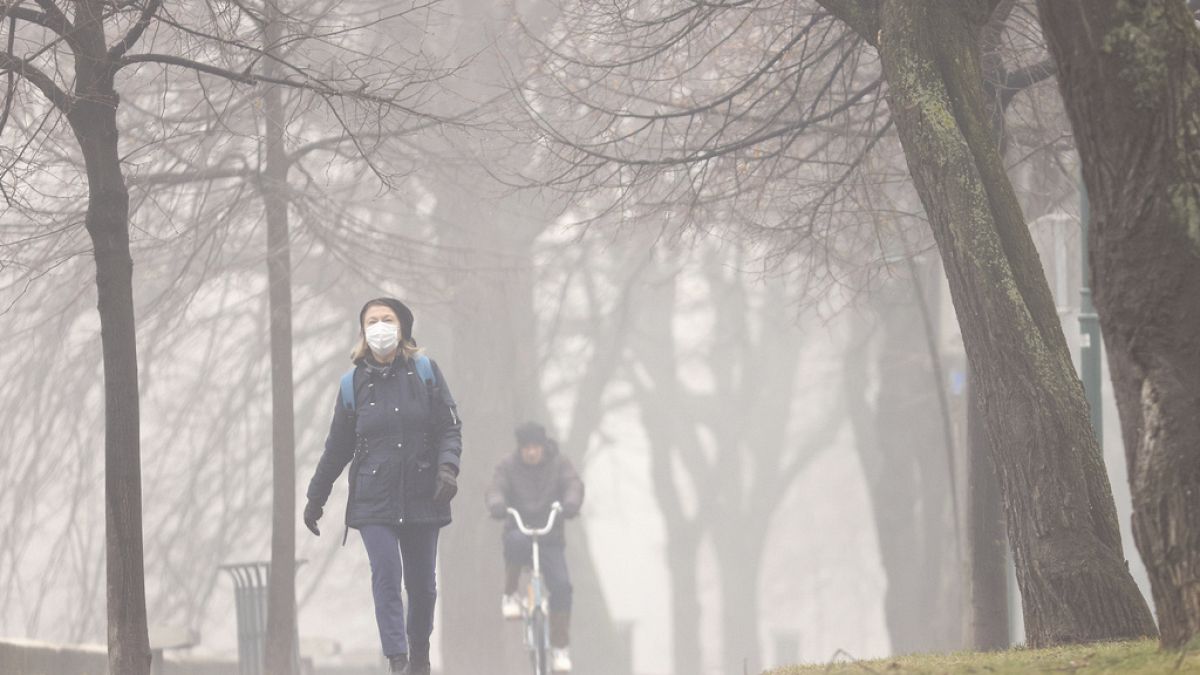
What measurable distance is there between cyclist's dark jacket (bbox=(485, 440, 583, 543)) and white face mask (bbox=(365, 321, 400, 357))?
16.1ft

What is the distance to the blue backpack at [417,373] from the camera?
829 centimetres

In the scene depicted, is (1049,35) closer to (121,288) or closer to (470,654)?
(121,288)

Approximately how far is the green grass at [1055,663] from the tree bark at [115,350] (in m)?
2.93

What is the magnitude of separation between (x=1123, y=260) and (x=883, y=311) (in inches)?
701

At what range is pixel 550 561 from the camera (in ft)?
42.2

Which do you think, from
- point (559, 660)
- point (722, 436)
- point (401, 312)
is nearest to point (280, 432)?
point (559, 660)

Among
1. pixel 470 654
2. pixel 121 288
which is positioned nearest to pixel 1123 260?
pixel 121 288

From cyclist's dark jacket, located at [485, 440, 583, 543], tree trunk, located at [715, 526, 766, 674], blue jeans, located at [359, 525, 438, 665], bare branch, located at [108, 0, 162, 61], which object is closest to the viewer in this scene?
bare branch, located at [108, 0, 162, 61]

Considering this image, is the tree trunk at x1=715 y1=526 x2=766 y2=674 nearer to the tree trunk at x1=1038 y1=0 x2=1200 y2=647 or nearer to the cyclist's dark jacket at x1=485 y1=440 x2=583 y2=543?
the cyclist's dark jacket at x1=485 y1=440 x2=583 y2=543

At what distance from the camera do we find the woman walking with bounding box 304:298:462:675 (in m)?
7.99

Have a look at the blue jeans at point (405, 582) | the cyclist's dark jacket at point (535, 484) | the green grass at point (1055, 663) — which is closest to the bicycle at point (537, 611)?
the cyclist's dark jacket at point (535, 484)

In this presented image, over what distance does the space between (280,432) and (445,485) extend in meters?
6.40

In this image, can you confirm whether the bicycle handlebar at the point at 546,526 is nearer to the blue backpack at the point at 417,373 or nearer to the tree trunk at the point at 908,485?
the blue backpack at the point at 417,373

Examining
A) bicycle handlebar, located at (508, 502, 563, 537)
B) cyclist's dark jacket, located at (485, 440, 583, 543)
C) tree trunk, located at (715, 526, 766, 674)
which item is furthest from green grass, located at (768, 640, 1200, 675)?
tree trunk, located at (715, 526, 766, 674)
